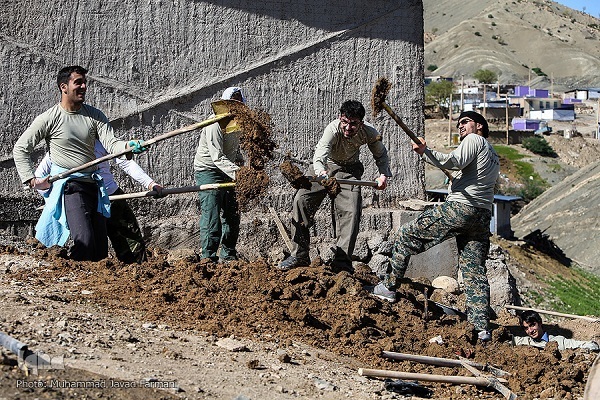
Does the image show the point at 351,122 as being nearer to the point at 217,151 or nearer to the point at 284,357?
the point at 217,151

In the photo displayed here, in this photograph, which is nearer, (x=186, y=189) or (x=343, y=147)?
(x=186, y=189)

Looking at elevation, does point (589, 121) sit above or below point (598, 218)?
above

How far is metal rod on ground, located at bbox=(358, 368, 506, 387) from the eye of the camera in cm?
555

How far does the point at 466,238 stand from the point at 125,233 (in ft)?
9.27

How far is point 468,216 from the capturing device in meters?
7.05

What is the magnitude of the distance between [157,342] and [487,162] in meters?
2.98

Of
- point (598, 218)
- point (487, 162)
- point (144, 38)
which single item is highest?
point (144, 38)

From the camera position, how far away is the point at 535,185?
43.3 m

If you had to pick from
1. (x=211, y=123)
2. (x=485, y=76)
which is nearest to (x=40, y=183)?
(x=211, y=123)

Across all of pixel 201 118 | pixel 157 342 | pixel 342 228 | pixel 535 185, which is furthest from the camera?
pixel 535 185

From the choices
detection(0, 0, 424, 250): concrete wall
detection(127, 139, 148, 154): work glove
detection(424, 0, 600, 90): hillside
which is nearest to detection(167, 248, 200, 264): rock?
detection(0, 0, 424, 250): concrete wall

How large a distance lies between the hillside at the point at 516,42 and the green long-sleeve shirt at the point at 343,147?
291 ft

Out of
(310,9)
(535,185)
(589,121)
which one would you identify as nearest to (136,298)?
(310,9)

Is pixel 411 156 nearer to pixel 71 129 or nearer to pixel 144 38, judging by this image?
pixel 144 38
